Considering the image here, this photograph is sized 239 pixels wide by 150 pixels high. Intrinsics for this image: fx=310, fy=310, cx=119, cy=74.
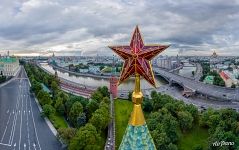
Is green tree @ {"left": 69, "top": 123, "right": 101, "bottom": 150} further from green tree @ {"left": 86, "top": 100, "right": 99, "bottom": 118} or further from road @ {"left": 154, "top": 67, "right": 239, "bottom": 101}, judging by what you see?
road @ {"left": 154, "top": 67, "right": 239, "bottom": 101}

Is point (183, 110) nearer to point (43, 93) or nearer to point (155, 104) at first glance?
point (155, 104)

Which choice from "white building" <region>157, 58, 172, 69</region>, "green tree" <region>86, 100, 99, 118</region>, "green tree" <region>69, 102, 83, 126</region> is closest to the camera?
"green tree" <region>69, 102, 83, 126</region>

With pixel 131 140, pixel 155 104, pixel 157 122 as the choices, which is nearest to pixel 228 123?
pixel 157 122

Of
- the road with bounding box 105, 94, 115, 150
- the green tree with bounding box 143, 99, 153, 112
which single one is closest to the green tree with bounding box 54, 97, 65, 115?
the road with bounding box 105, 94, 115, 150

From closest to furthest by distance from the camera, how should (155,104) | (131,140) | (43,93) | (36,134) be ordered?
(131,140) < (36,134) < (155,104) < (43,93)

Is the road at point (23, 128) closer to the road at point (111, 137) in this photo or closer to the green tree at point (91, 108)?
the road at point (111, 137)

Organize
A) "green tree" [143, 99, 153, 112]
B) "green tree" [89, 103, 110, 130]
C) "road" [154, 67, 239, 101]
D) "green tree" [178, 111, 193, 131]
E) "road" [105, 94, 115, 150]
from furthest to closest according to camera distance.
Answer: "road" [154, 67, 239, 101] < "green tree" [143, 99, 153, 112] < "green tree" [178, 111, 193, 131] < "green tree" [89, 103, 110, 130] < "road" [105, 94, 115, 150]

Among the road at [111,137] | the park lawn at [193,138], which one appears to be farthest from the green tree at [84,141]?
the park lawn at [193,138]
